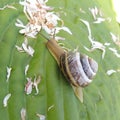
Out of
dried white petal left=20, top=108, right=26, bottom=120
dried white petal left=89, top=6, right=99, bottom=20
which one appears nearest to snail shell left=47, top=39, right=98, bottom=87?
→ dried white petal left=20, top=108, right=26, bottom=120

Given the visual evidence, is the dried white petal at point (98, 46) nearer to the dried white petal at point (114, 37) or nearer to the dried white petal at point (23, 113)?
the dried white petal at point (114, 37)

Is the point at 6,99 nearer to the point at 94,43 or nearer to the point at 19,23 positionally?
the point at 19,23

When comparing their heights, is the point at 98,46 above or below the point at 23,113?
above

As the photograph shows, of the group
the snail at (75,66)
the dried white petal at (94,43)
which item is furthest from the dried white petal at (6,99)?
the dried white petal at (94,43)

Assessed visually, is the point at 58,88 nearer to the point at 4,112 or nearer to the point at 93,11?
the point at 4,112

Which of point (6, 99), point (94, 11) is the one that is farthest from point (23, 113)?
point (94, 11)

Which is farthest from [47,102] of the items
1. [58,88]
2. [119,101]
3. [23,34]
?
[119,101]

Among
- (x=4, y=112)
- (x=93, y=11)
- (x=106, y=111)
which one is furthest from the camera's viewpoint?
(x=93, y=11)
